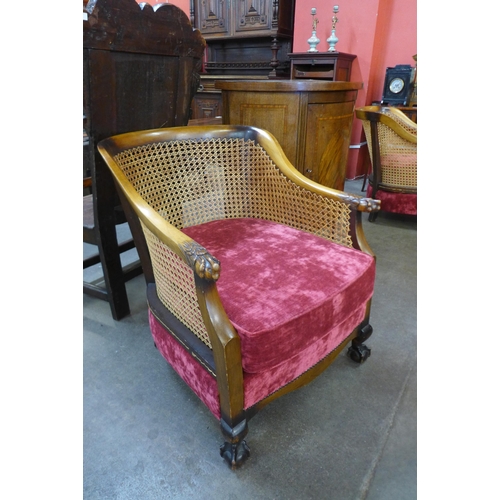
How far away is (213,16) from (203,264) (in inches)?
192

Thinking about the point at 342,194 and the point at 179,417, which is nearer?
the point at 179,417

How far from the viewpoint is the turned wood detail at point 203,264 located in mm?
888

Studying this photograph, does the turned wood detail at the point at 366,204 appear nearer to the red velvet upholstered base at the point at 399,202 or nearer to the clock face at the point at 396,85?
the red velvet upholstered base at the point at 399,202

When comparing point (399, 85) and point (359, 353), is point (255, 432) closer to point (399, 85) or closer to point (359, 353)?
point (359, 353)

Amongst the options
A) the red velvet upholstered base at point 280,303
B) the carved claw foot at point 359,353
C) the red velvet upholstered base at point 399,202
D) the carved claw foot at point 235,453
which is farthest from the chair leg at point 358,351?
the red velvet upholstered base at point 399,202

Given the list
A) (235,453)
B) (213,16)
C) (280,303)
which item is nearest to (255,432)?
(235,453)

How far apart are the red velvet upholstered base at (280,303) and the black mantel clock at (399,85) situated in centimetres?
290

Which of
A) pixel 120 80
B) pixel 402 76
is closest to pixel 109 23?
pixel 120 80

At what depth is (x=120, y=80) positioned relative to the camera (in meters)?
1.45

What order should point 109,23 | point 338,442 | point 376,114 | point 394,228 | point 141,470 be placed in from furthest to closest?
point 394,228
point 376,114
point 109,23
point 338,442
point 141,470

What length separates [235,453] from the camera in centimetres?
110

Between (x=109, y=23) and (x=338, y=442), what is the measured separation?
5.22ft
